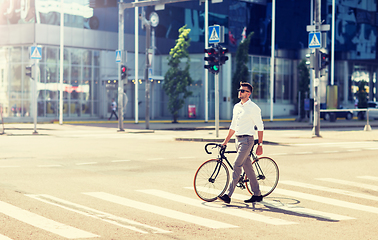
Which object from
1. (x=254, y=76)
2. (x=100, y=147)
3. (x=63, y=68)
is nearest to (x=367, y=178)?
(x=100, y=147)

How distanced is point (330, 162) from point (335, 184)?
4028 millimetres

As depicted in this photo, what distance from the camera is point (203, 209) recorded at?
808cm

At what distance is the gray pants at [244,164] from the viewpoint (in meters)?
8.50

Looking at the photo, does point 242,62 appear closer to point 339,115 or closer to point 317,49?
point 339,115

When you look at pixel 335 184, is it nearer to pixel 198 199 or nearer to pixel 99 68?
pixel 198 199

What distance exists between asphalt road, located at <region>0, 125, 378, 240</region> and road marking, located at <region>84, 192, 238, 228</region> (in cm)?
1

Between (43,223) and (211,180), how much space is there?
115 inches

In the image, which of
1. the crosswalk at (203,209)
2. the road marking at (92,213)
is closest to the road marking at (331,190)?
the crosswalk at (203,209)

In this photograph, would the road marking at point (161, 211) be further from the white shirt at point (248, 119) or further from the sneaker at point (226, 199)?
the white shirt at point (248, 119)

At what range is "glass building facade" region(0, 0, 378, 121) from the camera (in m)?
40.7

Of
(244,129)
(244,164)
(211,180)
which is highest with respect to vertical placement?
(244,129)

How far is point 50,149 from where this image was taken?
1805cm

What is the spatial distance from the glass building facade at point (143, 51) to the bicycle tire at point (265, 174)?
3249cm

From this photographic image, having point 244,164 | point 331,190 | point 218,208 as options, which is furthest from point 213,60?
point 218,208
